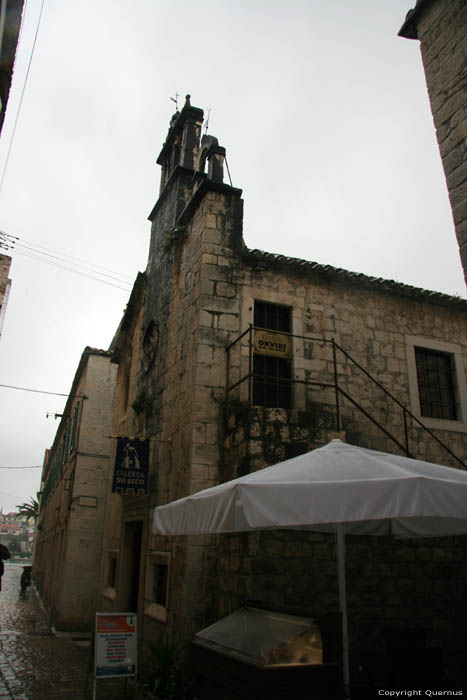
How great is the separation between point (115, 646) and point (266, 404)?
3760 mm

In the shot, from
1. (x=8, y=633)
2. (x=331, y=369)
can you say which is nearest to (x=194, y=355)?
(x=331, y=369)

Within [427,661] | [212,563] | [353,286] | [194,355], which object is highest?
[353,286]

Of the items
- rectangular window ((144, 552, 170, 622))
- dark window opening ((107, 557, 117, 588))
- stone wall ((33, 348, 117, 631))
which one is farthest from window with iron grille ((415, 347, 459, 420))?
stone wall ((33, 348, 117, 631))

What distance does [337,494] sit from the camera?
11.5ft

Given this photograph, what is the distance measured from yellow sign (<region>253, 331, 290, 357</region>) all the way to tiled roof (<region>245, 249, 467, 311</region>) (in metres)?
1.18

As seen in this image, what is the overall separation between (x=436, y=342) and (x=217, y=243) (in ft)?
14.5

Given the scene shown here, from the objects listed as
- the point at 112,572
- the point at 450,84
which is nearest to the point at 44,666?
the point at 112,572

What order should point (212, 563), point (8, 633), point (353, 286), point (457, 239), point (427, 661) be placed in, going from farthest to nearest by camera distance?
1. point (8, 633)
2. point (353, 286)
3. point (212, 563)
4. point (457, 239)
5. point (427, 661)

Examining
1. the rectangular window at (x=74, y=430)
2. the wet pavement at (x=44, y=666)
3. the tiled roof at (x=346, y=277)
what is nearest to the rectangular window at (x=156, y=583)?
the wet pavement at (x=44, y=666)

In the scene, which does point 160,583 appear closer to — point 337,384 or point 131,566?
point 131,566

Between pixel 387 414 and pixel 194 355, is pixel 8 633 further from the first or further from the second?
pixel 387 414

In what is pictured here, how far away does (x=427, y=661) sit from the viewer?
4301 mm

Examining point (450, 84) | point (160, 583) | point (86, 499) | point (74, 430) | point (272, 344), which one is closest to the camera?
point (450, 84)

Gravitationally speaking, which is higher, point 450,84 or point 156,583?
point 450,84
